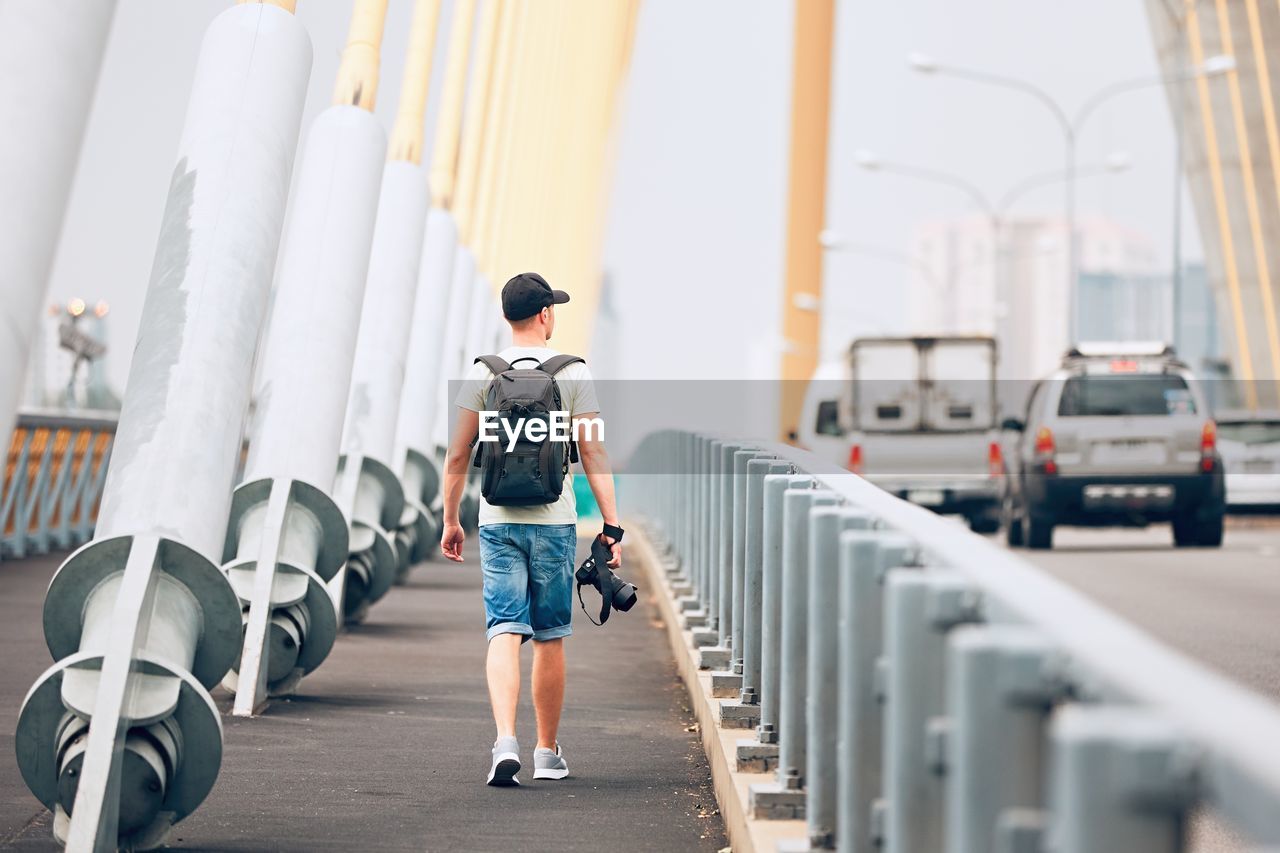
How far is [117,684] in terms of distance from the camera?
573cm

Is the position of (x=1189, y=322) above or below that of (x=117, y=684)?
above

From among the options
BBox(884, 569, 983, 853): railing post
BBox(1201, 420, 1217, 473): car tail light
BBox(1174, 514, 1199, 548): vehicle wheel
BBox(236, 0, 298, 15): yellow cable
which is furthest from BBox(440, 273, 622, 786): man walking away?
BBox(1174, 514, 1199, 548): vehicle wheel

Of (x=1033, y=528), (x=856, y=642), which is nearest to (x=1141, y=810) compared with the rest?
(x=856, y=642)

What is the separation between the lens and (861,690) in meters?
4.32

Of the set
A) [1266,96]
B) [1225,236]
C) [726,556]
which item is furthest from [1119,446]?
[1225,236]

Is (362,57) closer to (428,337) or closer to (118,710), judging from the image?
(428,337)

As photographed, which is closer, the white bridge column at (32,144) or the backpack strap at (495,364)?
the white bridge column at (32,144)

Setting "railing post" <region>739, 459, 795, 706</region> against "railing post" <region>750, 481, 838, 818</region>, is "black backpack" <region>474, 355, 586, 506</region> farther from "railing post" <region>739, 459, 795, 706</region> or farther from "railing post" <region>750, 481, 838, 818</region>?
"railing post" <region>750, 481, 838, 818</region>

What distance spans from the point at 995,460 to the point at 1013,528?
8.05 feet

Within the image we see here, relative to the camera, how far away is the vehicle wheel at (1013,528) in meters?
22.9

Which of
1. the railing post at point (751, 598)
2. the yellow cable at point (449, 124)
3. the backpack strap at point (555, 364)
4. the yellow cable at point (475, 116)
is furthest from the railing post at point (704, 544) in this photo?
the yellow cable at point (475, 116)

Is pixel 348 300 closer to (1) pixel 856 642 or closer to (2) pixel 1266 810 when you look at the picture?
(1) pixel 856 642

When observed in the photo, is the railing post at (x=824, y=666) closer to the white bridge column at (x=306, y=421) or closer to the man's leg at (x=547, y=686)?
the man's leg at (x=547, y=686)

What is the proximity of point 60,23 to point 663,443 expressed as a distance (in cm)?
1422
